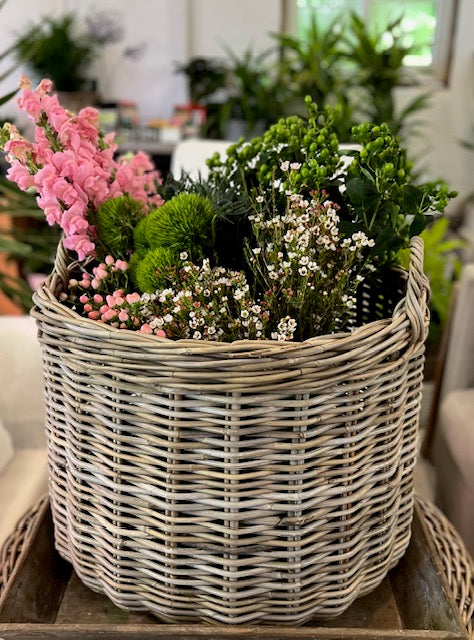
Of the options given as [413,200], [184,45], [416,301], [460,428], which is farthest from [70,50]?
[416,301]

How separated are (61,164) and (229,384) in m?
0.34

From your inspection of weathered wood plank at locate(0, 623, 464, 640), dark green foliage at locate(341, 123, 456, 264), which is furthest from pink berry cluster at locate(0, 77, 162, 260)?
weathered wood plank at locate(0, 623, 464, 640)

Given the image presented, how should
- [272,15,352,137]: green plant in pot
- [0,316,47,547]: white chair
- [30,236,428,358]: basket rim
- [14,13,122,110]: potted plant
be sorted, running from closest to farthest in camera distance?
[30,236,428,358]: basket rim, [0,316,47,547]: white chair, [272,15,352,137]: green plant in pot, [14,13,122,110]: potted plant

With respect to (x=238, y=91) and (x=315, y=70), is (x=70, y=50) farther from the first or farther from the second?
(x=315, y=70)

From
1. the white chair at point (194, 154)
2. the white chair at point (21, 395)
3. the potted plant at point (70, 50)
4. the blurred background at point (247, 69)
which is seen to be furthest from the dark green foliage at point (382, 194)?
the potted plant at point (70, 50)

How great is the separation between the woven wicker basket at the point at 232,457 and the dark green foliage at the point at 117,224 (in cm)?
10

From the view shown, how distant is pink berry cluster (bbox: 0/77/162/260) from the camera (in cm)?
81

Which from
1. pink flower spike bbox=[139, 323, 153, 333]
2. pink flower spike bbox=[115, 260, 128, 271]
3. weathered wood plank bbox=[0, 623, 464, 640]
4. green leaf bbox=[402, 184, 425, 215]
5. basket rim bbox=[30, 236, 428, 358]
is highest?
green leaf bbox=[402, 184, 425, 215]

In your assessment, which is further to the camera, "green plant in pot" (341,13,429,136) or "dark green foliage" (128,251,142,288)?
"green plant in pot" (341,13,429,136)

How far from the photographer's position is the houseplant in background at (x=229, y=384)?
69 cm

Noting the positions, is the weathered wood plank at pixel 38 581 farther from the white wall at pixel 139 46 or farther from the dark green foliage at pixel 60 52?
the white wall at pixel 139 46

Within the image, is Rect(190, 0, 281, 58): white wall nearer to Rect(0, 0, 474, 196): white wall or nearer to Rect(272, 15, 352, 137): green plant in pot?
Rect(0, 0, 474, 196): white wall

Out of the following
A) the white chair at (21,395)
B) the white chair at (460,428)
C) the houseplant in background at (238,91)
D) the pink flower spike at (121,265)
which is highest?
the pink flower spike at (121,265)

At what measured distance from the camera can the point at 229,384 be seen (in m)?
0.67
